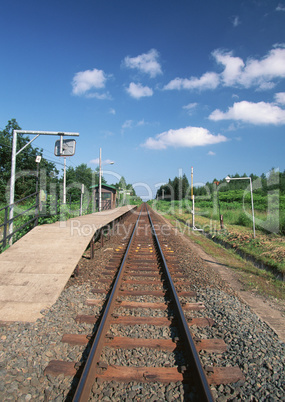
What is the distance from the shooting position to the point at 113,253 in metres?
A: 8.31

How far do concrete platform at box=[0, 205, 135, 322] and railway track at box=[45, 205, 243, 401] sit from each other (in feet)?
2.53

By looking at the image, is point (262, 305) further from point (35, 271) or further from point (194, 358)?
point (35, 271)

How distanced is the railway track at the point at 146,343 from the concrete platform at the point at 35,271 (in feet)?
2.53

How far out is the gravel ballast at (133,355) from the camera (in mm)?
2365

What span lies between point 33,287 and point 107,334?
2023mm

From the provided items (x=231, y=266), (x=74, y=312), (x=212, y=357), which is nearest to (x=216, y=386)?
(x=212, y=357)

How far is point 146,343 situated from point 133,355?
259mm

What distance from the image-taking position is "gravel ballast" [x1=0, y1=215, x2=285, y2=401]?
237cm

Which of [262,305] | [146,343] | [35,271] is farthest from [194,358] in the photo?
[35,271]

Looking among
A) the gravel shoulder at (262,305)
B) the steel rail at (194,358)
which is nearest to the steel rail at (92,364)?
the steel rail at (194,358)

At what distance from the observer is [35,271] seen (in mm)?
5172

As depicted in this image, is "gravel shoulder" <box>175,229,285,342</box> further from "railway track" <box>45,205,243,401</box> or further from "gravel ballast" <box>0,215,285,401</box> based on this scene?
"railway track" <box>45,205,243,401</box>

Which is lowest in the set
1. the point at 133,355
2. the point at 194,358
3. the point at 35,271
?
the point at 133,355

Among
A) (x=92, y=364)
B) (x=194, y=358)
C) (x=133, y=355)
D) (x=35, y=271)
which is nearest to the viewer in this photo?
(x=92, y=364)
